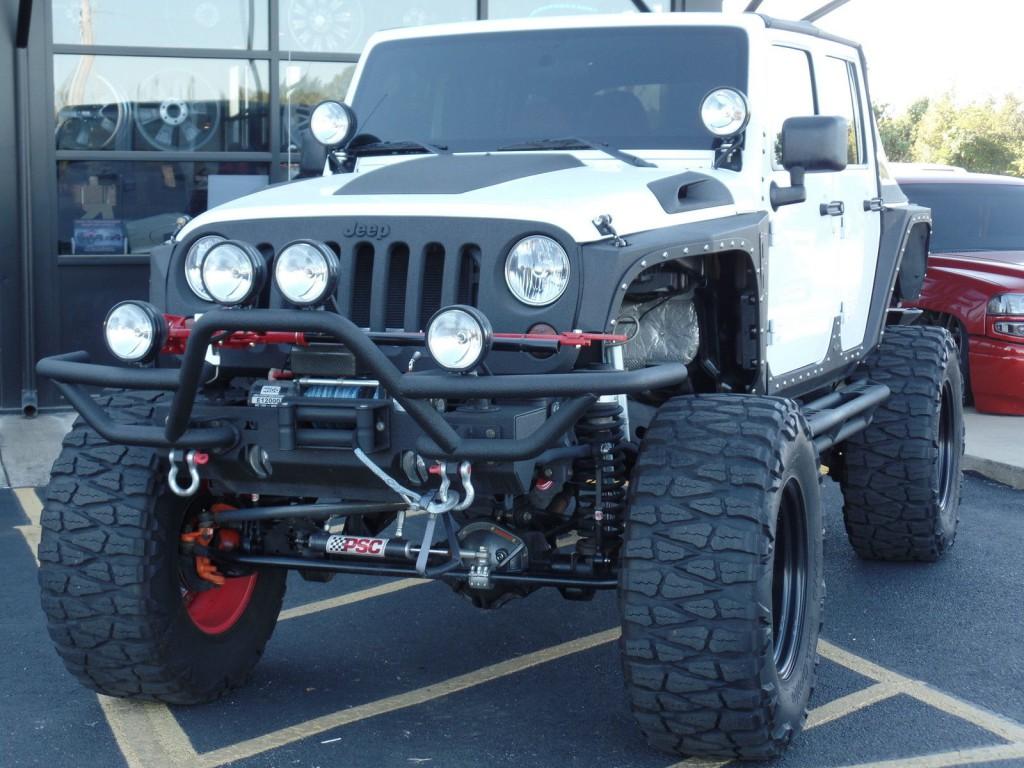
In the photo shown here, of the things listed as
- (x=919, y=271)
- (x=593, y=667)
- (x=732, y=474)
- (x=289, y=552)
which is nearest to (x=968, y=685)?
(x=593, y=667)

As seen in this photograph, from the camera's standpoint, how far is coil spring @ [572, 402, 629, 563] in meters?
3.88

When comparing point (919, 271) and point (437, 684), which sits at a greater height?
point (919, 271)

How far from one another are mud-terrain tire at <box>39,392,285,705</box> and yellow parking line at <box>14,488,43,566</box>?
7.58ft

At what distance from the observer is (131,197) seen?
33.6 feet

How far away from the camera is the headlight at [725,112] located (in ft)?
15.4

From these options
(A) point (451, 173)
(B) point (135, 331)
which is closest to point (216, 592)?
(B) point (135, 331)

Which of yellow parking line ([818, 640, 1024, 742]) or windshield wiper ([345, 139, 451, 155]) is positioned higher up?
windshield wiper ([345, 139, 451, 155])

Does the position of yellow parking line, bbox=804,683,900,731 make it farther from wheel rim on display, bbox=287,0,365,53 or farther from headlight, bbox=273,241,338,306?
wheel rim on display, bbox=287,0,365,53

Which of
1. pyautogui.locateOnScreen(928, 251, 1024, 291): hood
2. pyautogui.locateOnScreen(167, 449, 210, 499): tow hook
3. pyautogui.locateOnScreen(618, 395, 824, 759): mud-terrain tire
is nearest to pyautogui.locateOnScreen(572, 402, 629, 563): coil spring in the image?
pyautogui.locateOnScreen(618, 395, 824, 759): mud-terrain tire

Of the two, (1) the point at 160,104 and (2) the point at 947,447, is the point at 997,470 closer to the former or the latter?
(2) the point at 947,447

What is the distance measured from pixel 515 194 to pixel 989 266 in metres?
6.80

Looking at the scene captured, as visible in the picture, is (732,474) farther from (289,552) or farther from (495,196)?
(289,552)

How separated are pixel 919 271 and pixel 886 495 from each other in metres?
1.41

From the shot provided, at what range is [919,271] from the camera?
696cm
